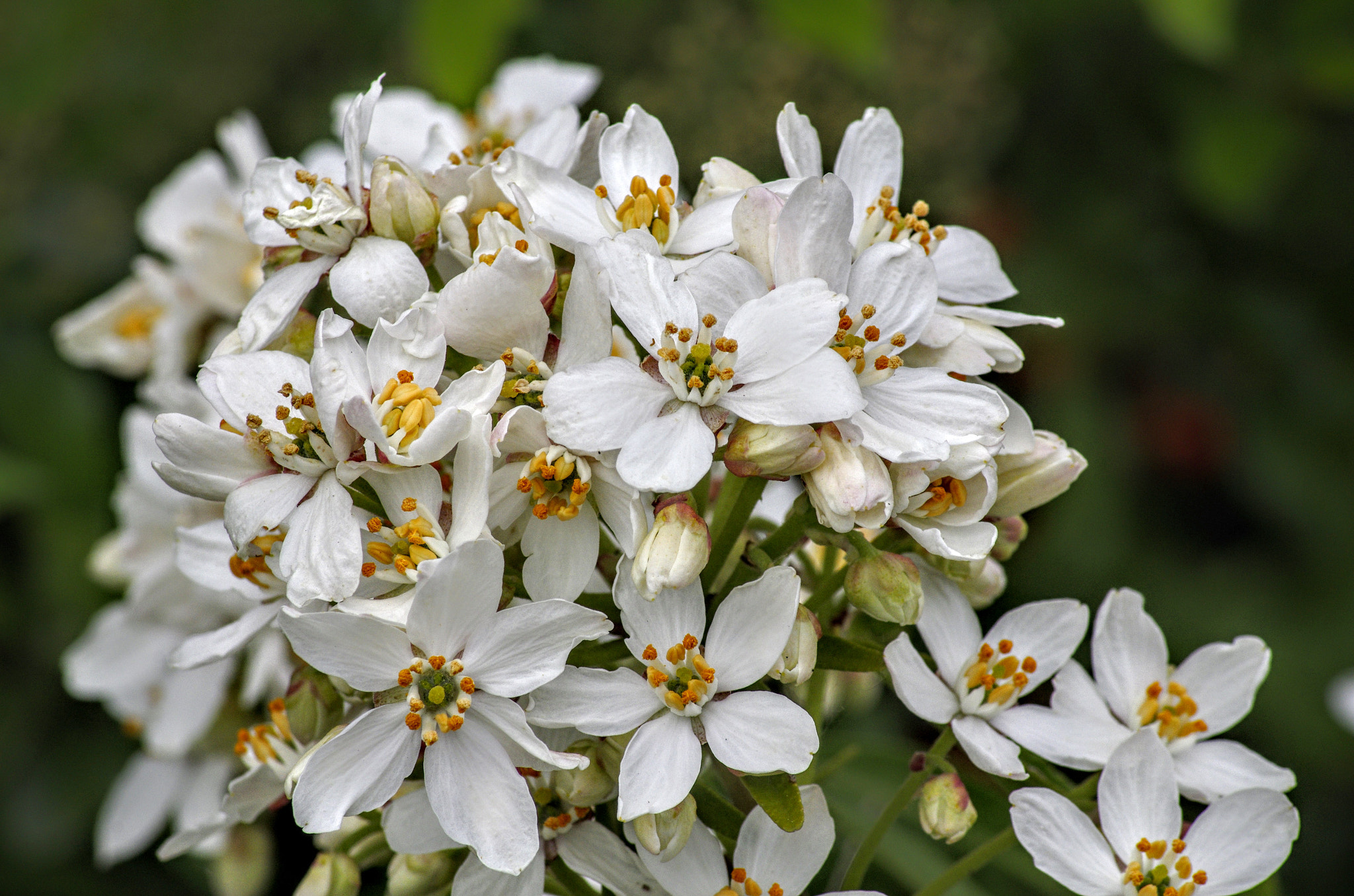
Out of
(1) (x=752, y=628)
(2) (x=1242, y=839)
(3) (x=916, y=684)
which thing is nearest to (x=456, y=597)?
(1) (x=752, y=628)

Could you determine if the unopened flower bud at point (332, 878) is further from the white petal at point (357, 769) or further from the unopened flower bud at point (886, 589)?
the unopened flower bud at point (886, 589)

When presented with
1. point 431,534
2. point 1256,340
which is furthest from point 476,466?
point 1256,340

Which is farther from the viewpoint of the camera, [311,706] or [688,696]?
[311,706]

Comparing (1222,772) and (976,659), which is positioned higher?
(976,659)

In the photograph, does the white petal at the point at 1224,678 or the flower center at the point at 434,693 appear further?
the white petal at the point at 1224,678

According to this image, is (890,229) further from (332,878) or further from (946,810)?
(332,878)

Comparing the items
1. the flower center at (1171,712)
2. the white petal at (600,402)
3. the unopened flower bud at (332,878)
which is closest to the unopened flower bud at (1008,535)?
the flower center at (1171,712)
